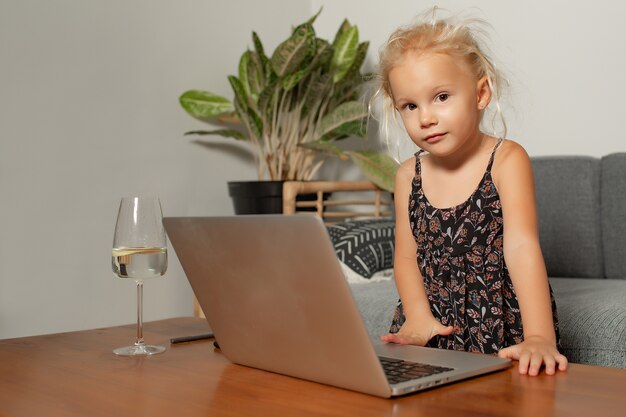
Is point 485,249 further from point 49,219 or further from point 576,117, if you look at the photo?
point 49,219

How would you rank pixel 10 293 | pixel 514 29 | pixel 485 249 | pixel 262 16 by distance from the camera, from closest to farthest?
pixel 485 249 < pixel 10 293 < pixel 514 29 < pixel 262 16

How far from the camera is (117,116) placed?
2955 millimetres

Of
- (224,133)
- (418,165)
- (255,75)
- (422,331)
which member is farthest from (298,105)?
(422,331)

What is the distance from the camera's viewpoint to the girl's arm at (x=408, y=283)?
1.21 m

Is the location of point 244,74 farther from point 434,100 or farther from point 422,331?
point 422,331

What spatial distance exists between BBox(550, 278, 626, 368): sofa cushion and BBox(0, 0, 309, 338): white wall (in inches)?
67.1

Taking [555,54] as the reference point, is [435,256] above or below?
below

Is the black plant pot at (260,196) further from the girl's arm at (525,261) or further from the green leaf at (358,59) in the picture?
the girl's arm at (525,261)

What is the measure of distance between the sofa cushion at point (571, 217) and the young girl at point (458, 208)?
113 centimetres

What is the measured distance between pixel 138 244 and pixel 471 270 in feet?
2.17

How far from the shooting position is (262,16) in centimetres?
349

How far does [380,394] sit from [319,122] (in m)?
2.43

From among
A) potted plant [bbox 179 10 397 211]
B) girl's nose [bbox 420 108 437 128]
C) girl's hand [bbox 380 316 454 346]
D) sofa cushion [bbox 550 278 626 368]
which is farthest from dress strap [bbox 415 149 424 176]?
potted plant [bbox 179 10 397 211]

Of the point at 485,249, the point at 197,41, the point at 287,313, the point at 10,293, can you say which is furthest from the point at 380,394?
the point at 197,41
